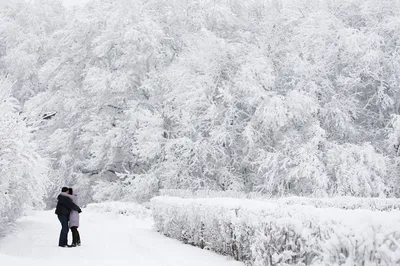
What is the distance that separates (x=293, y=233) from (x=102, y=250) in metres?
5.61

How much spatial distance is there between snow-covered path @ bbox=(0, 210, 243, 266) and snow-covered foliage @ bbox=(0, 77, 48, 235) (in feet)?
2.88

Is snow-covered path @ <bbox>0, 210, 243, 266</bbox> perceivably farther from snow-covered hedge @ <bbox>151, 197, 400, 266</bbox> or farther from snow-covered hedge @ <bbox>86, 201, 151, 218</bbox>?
snow-covered hedge @ <bbox>86, 201, 151, 218</bbox>

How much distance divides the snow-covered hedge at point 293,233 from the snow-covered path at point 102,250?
0.47 meters

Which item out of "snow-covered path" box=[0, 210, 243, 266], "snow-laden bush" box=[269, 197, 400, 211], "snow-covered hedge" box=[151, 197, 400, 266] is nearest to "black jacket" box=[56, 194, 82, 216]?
"snow-covered path" box=[0, 210, 243, 266]

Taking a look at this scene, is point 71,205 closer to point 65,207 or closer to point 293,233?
point 65,207

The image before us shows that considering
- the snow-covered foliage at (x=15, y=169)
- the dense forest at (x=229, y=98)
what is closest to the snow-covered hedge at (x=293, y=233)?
the snow-covered foliage at (x=15, y=169)

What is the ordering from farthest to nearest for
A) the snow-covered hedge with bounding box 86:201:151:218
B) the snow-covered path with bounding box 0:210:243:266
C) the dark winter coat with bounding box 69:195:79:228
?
1. the snow-covered hedge with bounding box 86:201:151:218
2. the dark winter coat with bounding box 69:195:79:228
3. the snow-covered path with bounding box 0:210:243:266

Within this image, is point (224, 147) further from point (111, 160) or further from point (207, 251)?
point (207, 251)

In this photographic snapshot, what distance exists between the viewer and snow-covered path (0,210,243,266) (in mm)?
9125

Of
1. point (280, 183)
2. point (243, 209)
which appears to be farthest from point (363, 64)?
point (243, 209)

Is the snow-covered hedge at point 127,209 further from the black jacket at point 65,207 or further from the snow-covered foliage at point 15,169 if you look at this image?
the black jacket at point 65,207

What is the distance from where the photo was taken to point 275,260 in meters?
6.87

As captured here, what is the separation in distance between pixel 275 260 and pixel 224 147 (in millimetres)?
16944

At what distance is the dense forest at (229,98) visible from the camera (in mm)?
21656
